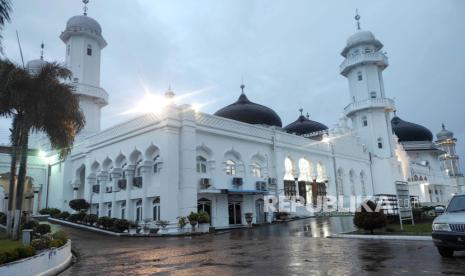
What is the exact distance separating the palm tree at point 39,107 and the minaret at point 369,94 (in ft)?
113

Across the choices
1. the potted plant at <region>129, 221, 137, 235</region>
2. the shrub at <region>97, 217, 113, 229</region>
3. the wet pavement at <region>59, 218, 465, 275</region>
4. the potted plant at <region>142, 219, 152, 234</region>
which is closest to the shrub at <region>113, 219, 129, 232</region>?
the potted plant at <region>129, 221, 137, 235</region>

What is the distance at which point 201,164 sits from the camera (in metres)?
25.9

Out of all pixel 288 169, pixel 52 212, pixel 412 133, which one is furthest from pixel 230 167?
pixel 412 133

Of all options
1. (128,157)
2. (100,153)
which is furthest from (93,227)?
(100,153)

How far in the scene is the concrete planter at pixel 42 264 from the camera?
781 cm

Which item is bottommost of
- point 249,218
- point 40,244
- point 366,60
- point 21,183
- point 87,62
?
point 40,244

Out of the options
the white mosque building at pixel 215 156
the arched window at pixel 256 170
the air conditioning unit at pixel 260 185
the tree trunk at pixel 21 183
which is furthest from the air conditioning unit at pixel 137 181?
the tree trunk at pixel 21 183

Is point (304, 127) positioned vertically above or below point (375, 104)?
below

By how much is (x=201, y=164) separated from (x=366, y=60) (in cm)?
2658

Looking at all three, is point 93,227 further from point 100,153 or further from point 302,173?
point 302,173

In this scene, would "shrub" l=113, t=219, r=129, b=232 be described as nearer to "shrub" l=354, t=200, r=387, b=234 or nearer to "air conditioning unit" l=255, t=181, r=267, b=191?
"air conditioning unit" l=255, t=181, r=267, b=191

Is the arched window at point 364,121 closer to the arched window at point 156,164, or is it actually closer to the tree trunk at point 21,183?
the arched window at point 156,164

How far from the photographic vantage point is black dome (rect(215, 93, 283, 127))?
123 feet

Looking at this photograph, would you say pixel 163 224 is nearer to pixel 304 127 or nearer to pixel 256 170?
pixel 256 170
